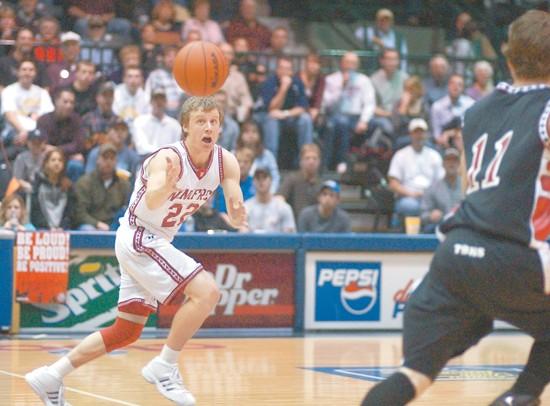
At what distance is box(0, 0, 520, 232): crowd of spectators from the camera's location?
13.5 m

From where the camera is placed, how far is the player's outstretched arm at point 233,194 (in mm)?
7297


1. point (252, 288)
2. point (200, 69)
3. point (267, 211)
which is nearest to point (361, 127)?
point (267, 211)

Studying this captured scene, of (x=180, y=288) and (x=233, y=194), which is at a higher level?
(x=233, y=194)

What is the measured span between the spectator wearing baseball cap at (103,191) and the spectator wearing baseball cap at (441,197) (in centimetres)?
386

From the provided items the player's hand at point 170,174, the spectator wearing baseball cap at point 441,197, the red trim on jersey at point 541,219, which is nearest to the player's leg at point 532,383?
the red trim on jersey at point 541,219

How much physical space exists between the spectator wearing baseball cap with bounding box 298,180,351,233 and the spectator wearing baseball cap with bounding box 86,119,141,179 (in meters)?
2.12

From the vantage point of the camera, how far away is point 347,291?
13.1 metres

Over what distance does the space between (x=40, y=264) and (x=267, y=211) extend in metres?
3.08

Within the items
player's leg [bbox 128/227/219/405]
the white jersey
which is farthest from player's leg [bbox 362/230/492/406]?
the white jersey

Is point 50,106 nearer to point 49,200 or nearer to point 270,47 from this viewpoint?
point 49,200

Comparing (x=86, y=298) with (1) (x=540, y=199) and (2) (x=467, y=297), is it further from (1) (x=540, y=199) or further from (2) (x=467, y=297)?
(1) (x=540, y=199)

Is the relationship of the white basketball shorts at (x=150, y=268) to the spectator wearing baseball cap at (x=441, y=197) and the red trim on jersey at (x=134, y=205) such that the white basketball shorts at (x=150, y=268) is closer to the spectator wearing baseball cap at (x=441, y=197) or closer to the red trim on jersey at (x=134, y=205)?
the red trim on jersey at (x=134, y=205)

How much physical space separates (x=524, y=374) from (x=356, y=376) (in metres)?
4.22

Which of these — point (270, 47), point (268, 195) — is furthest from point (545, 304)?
point (270, 47)
